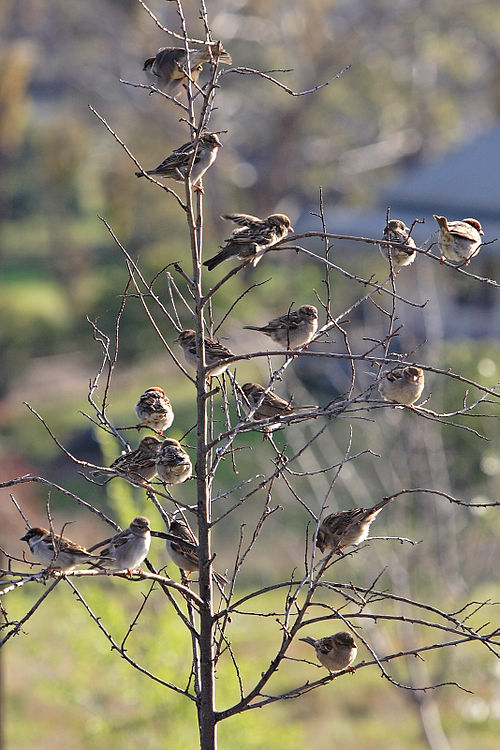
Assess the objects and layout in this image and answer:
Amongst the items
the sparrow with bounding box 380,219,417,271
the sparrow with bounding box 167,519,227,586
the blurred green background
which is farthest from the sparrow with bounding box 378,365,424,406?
the sparrow with bounding box 167,519,227,586

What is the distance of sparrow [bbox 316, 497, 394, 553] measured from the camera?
4.84 meters

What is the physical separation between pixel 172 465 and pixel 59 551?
844 mm

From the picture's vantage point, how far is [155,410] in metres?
5.39

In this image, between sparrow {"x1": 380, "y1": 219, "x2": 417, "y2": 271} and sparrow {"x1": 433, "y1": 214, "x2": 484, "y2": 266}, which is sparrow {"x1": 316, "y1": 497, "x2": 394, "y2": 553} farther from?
sparrow {"x1": 433, "y1": 214, "x2": 484, "y2": 266}

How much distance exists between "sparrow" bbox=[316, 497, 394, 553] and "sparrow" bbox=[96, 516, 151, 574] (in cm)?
83

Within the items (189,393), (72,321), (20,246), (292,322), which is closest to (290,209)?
(20,246)

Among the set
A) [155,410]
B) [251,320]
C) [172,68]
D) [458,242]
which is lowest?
[155,410]

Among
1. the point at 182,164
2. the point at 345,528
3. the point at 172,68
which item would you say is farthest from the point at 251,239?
the point at 345,528

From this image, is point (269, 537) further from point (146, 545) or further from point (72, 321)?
point (72, 321)

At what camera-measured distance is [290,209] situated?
1817 inches

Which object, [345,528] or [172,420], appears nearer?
[345,528]

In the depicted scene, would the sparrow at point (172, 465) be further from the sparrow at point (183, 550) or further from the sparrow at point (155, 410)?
the sparrow at point (155, 410)

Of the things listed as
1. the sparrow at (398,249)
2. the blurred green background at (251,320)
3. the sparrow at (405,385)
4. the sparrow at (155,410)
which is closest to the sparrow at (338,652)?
the blurred green background at (251,320)

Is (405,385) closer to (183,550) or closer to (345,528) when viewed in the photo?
(345,528)
